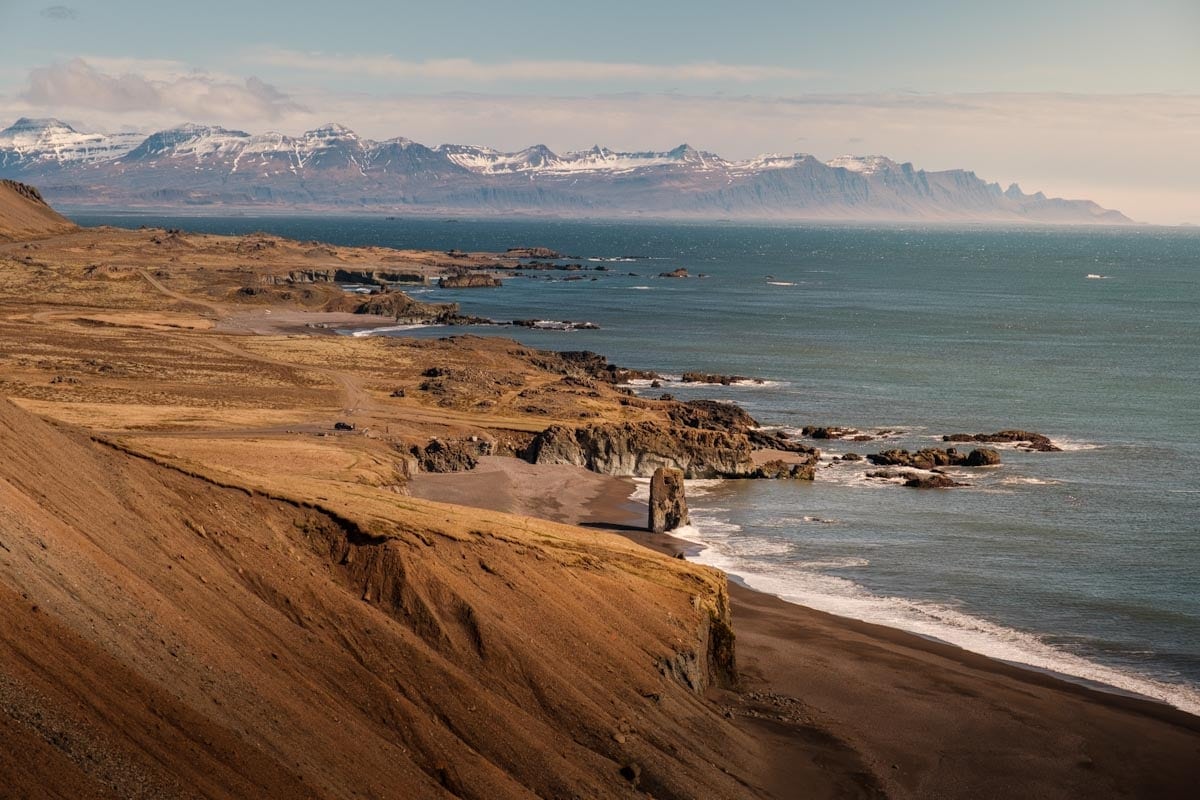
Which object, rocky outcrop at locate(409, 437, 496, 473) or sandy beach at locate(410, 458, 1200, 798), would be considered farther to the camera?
rocky outcrop at locate(409, 437, 496, 473)

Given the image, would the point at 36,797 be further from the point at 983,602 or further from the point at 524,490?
the point at 524,490

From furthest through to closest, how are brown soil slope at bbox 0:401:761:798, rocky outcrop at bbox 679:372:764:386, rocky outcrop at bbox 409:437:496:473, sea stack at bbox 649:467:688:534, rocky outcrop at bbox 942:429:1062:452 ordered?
1. rocky outcrop at bbox 679:372:764:386
2. rocky outcrop at bbox 942:429:1062:452
3. rocky outcrop at bbox 409:437:496:473
4. sea stack at bbox 649:467:688:534
5. brown soil slope at bbox 0:401:761:798

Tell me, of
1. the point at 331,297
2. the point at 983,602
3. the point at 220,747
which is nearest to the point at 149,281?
the point at 331,297

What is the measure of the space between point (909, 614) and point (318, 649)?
24.4 metres

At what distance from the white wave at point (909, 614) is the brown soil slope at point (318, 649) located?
9462 millimetres

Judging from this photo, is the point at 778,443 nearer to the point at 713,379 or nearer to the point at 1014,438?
the point at 1014,438

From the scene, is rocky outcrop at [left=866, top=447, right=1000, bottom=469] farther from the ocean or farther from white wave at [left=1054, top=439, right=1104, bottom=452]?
white wave at [left=1054, top=439, right=1104, bottom=452]

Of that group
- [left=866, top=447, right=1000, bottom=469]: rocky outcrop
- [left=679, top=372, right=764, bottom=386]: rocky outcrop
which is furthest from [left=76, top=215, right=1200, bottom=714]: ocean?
[left=679, top=372, right=764, bottom=386]: rocky outcrop

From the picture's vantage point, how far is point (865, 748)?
3388 cm

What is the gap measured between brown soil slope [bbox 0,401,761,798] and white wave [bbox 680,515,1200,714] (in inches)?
373

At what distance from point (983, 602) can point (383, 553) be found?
24.5 meters

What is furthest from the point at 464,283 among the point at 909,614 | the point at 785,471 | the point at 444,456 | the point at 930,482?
the point at 909,614

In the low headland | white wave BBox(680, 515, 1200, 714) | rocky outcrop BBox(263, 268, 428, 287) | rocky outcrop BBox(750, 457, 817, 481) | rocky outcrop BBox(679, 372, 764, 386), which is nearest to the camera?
the low headland

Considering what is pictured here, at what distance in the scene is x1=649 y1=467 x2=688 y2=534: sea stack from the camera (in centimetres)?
5494
